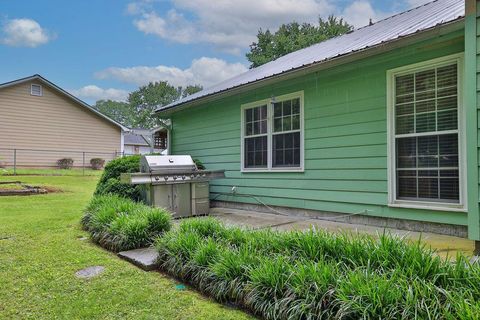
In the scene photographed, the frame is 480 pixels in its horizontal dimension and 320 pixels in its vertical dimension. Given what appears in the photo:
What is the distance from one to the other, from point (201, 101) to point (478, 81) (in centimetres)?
617

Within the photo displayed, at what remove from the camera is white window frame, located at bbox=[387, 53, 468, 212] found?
13.8ft

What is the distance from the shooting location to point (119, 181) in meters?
7.11

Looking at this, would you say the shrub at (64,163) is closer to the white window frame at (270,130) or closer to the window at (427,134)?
the white window frame at (270,130)

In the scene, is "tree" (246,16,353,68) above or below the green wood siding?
above

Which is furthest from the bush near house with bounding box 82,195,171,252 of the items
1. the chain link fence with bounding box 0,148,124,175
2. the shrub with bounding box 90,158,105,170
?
the shrub with bounding box 90,158,105,170

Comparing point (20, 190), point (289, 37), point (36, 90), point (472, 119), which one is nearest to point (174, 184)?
point (472, 119)

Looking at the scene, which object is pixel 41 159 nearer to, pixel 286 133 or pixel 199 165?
pixel 199 165

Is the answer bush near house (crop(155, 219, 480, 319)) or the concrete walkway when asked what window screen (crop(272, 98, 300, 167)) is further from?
bush near house (crop(155, 219, 480, 319))

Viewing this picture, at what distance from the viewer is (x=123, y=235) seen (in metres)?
4.36

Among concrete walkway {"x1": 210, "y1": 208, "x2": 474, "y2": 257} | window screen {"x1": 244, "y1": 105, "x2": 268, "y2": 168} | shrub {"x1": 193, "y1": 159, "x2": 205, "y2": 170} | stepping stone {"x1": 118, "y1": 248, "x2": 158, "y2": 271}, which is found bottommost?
stepping stone {"x1": 118, "y1": 248, "x2": 158, "y2": 271}

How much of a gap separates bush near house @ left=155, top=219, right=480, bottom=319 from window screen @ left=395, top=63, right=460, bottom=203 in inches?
89.8

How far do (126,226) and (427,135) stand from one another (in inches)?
167

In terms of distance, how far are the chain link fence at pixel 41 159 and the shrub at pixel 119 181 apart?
34.6 feet

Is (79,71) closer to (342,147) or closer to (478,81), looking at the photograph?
(342,147)
